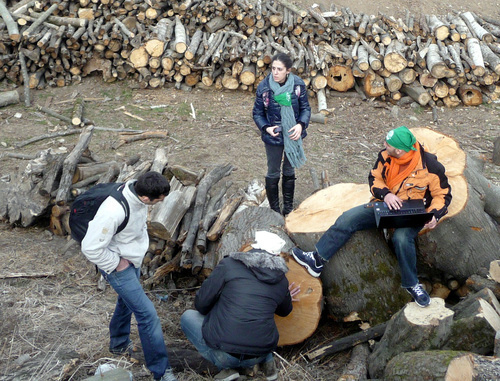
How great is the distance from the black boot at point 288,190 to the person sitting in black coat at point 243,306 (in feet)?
7.57

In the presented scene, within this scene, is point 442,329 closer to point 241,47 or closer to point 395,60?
point 395,60

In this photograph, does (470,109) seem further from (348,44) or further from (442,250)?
(442,250)

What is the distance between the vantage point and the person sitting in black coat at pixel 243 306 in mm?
4219

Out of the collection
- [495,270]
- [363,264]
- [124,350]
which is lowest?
[124,350]

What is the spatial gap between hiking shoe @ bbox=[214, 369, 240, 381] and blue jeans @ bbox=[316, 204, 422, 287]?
1.28m

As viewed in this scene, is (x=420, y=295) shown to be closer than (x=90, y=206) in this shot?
No

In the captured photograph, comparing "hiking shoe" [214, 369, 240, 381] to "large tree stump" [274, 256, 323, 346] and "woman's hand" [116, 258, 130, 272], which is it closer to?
"large tree stump" [274, 256, 323, 346]

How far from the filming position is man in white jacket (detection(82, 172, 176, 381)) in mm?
4023

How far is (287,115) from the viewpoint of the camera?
245 inches

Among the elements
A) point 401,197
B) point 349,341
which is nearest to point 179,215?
point 349,341

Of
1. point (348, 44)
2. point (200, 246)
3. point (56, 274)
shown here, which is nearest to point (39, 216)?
point (56, 274)

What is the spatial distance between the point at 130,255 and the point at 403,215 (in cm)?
235

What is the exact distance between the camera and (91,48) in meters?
11.5

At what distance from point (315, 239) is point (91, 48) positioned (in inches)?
332
